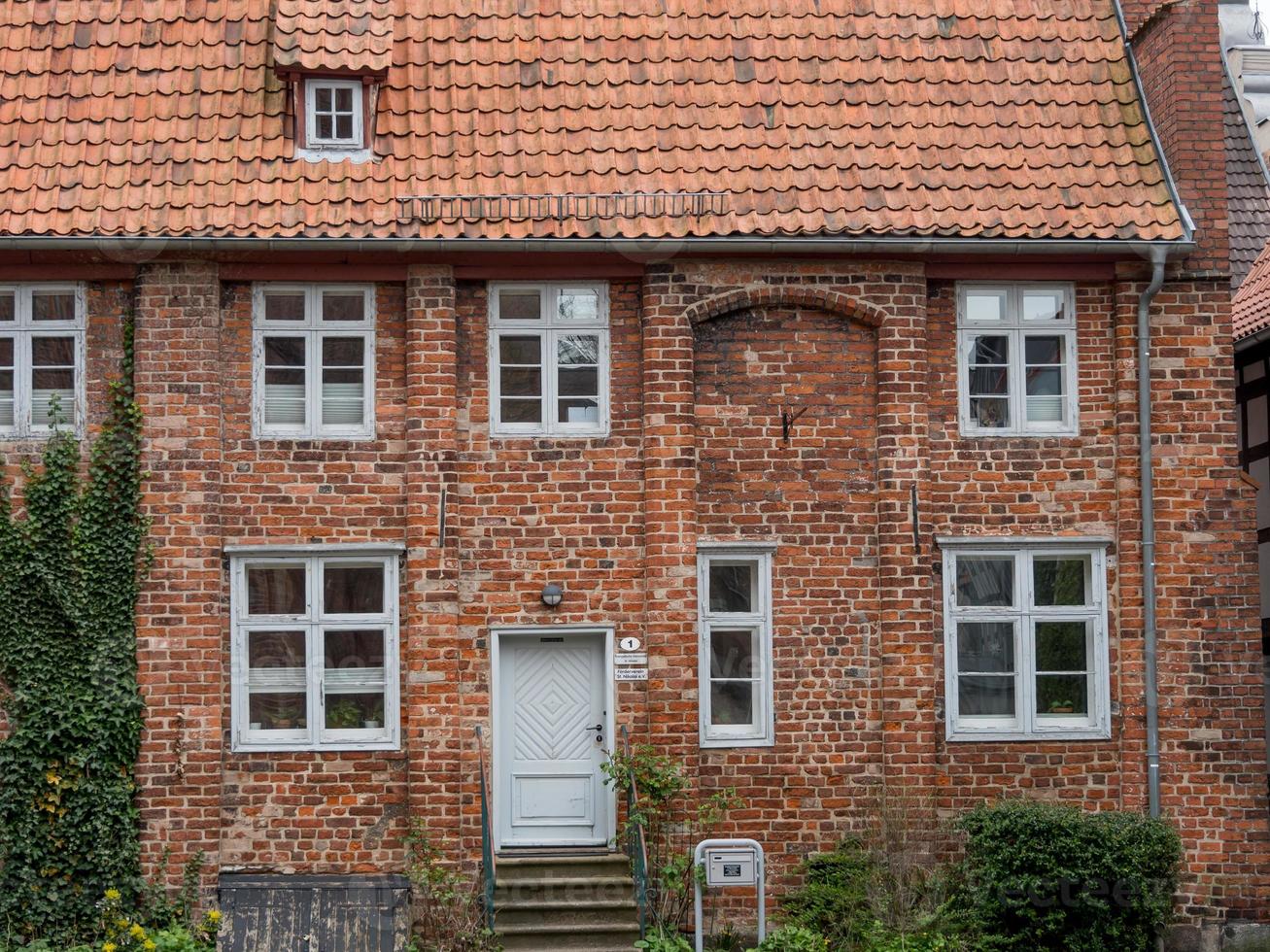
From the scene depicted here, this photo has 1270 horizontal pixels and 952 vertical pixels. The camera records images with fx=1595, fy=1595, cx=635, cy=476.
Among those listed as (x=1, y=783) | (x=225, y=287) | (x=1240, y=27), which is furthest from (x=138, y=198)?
(x=1240, y=27)

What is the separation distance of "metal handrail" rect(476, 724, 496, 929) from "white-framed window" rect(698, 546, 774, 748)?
199cm

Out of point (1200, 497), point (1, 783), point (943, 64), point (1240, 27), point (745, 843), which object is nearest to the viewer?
point (745, 843)

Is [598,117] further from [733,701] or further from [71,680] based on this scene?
[71,680]

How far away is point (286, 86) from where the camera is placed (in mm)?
14797

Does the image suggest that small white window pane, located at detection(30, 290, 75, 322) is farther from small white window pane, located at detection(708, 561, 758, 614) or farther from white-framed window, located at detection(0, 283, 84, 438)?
small white window pane, located at detection(708, 561, 758, 614)

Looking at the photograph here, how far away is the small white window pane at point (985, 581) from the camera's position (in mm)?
14453

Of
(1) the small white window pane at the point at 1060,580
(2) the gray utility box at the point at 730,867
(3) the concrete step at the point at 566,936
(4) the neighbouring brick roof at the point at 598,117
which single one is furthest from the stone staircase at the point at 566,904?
(4) the neighbouring brick roof at the point at 598,117

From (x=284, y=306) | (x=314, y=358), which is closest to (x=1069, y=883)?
(x=314, y=358)

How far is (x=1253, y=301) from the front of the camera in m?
17.5

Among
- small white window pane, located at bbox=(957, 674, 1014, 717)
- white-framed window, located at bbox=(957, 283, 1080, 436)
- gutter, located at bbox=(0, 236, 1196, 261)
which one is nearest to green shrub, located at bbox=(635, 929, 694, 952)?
small white window pane, located at bbox=(957, 674, 1014, 717)

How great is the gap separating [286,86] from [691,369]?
4.62 metres

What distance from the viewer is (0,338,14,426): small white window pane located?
14.1m

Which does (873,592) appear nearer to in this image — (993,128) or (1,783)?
(993,128)

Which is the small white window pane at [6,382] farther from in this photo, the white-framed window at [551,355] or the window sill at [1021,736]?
the window sill at [1021,736]
